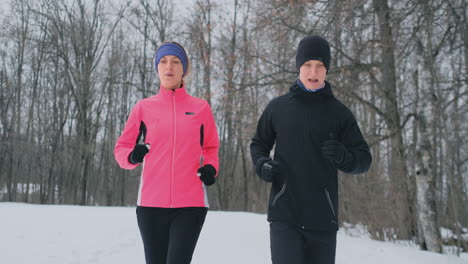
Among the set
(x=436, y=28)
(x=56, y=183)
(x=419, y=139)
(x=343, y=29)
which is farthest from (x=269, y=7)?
(x=56, y=183)

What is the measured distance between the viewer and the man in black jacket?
2.33 m

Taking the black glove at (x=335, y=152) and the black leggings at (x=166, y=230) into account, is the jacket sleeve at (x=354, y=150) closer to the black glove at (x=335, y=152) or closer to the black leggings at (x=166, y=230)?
the black glove at (x=335, y=152)

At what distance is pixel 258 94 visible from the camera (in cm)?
1293

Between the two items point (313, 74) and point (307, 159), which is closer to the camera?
point (307, 159)

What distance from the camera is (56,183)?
30016 mm

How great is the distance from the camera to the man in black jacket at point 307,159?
2.33 m

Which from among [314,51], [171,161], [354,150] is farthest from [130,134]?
[354,150]

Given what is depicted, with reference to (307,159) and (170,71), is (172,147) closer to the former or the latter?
(170,71)

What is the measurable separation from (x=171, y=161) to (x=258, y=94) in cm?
1037

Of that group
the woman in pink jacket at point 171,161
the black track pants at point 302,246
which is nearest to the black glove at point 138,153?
the woman in pink jacket at point 171,161

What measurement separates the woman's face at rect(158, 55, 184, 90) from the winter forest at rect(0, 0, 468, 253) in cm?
42

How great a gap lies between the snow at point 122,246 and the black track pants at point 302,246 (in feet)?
9.93

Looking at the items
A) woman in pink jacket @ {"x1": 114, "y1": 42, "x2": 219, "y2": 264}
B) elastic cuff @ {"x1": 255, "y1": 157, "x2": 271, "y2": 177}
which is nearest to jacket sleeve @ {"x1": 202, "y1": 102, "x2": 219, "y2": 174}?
woman in pink jacket @ {"x1": 114, "y1": 42, "x2": 219, "y2": 264}

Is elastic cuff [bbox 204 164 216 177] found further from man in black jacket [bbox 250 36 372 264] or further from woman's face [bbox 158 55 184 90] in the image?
woman's face [bbox 158 55 184 90]
